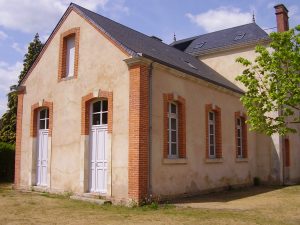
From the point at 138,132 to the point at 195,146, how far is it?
133 inches

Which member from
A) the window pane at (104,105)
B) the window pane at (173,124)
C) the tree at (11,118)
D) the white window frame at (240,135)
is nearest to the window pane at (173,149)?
the window pane at (173,124)

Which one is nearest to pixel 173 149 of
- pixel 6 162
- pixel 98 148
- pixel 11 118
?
pixel 98 148

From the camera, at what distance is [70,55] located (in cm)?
1353

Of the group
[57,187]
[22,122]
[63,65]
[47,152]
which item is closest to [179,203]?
[57,187]

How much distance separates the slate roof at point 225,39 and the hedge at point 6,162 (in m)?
11.5

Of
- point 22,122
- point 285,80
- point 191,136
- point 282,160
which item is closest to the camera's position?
point 285,80

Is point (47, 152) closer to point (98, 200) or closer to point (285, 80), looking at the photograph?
point (98, 200)

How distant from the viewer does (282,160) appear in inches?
720

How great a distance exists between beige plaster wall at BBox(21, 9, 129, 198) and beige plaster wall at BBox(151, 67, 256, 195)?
1006mm

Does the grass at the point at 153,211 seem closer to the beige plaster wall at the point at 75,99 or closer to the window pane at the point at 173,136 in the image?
the beige plaster wall at the point at 75,99

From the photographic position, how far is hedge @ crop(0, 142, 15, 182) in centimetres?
1844

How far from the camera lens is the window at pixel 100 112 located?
11.9 metres

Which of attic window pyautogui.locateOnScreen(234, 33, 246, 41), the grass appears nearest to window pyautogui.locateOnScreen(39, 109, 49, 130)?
the grass

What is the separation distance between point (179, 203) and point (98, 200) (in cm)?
239
